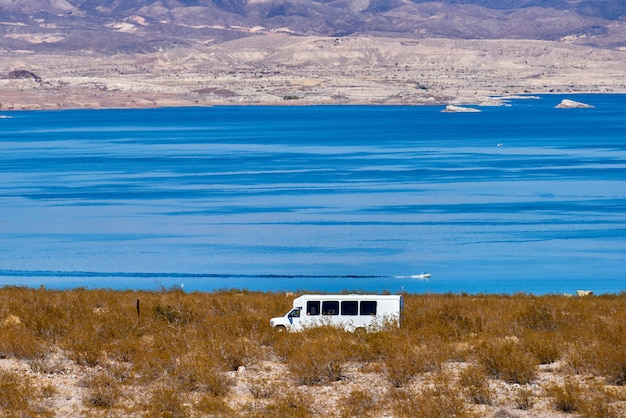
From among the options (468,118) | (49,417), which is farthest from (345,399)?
(468,118)

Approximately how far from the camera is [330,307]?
60.1 ft

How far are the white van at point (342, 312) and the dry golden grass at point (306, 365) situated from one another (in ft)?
1.15

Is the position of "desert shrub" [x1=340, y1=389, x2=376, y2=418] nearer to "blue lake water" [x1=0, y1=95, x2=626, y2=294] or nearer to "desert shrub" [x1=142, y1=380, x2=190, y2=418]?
"desert shrub" [x1=142, y1=380, x2=190, y2=418]

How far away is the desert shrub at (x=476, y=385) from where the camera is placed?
13500mm

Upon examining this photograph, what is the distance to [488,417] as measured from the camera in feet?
42.6

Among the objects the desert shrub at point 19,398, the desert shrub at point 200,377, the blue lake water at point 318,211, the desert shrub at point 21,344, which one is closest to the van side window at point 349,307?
the desert shrub at point 200,377

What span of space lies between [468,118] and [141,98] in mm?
56294

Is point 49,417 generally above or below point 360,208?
above

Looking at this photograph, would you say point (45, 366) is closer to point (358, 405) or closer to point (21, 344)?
point (21, 344)

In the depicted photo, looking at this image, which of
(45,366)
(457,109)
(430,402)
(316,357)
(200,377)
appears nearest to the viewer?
(430,402)

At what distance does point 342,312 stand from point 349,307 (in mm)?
144

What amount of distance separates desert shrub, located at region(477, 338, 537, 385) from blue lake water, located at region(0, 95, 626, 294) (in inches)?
662

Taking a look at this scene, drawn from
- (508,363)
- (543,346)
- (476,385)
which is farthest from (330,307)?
(476,385)

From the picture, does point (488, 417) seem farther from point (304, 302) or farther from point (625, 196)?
point (625, 196)
